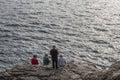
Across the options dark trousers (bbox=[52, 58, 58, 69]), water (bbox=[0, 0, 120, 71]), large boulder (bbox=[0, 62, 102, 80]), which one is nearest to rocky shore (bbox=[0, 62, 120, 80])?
large boulder (bbox=[0, 62, 102, 80])

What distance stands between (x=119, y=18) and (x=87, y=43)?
17552mm

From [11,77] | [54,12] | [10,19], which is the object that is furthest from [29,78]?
[54,12]

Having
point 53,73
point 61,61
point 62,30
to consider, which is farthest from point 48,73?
point 62,30

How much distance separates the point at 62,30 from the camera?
5956cm

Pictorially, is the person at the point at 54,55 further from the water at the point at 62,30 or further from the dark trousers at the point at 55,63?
the water at the point at 62,30

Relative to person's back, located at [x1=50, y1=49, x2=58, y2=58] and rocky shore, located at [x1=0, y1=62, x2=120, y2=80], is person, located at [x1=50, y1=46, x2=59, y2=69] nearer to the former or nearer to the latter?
person's back, located at [x1=50, y1=49, x2=58, y2=58]

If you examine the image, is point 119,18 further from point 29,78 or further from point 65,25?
point 29,78

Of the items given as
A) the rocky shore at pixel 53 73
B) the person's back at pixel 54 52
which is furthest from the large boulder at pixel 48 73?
the person's back at pixel 54 52

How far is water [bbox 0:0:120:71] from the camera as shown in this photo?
48.5 meters

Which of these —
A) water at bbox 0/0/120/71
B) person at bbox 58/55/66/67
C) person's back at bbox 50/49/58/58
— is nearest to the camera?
person's back at bbox 50/49/58/58

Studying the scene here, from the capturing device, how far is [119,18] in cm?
6712

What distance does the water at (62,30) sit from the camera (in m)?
48.5

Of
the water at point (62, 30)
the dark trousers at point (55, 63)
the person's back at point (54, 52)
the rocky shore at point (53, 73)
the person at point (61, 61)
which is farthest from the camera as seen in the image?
the water at point (62, 30)

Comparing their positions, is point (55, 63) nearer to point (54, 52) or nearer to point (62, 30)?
point (54, 52)
